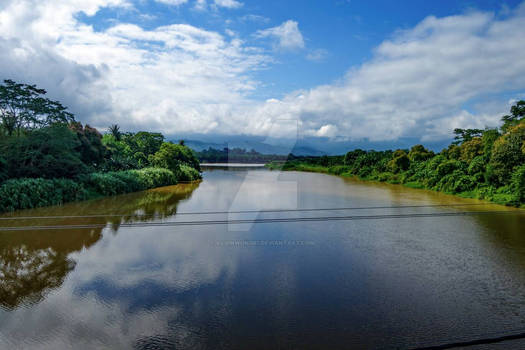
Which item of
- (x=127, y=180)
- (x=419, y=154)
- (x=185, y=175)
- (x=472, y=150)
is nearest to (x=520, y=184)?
(x=472, y=150)

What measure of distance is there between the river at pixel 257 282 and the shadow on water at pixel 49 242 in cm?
4

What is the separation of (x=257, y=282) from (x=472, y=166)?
19.1m

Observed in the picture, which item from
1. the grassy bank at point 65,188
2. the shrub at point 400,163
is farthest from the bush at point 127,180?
the shrub at point 400,163

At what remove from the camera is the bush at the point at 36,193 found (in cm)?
1270

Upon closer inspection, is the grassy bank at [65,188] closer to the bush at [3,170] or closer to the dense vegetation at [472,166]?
the bush at [3,170]

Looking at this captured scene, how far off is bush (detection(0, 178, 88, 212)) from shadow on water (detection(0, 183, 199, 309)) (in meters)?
0.56

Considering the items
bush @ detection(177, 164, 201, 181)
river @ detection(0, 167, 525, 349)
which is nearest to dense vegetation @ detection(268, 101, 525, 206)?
river @ detection(0, 167, 525, 349)

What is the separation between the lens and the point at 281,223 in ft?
38.5

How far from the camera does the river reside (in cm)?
433

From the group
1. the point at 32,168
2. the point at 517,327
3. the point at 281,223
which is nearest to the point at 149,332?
the point at 517,327

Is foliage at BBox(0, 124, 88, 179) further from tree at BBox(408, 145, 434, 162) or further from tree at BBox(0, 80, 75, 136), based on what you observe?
tree at BBox(408, 145, 434, 162)

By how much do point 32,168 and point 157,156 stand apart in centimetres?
1420

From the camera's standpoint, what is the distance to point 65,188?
15.3 m

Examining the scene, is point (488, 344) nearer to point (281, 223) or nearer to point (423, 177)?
point (281, 223)
